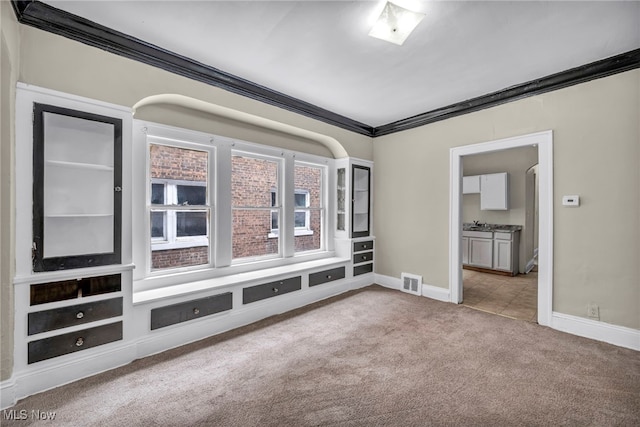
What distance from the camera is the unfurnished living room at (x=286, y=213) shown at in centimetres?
186

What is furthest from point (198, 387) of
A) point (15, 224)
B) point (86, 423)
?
point (15, 224)

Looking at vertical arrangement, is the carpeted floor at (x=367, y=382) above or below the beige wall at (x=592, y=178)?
below

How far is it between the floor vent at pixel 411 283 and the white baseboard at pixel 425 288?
6 centimetres

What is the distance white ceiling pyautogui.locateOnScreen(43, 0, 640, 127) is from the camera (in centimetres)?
193

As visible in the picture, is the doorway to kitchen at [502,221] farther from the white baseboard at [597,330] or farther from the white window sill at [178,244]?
the white window sill at [178,244]

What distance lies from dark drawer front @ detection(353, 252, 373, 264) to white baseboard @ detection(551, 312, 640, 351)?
94.2 inches

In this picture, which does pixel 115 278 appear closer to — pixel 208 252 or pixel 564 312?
pixel 208 252

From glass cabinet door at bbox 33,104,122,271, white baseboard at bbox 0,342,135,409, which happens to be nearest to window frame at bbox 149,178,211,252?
glass cabinet door at bbox 33,104,122,271

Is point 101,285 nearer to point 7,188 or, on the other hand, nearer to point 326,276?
point 7,188

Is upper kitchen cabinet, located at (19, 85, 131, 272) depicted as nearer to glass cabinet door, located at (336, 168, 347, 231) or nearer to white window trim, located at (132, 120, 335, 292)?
white window trim, located at (132, 120, 335, 292)

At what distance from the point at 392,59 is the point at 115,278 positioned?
3016 millimetres

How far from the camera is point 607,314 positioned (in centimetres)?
267

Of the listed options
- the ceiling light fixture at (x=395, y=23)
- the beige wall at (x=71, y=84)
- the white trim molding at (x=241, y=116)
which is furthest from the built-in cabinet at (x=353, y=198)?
the ceiling light fixture at (x=395, y=23)

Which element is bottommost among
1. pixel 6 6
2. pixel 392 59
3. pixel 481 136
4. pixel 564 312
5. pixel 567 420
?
pixel 567 420
